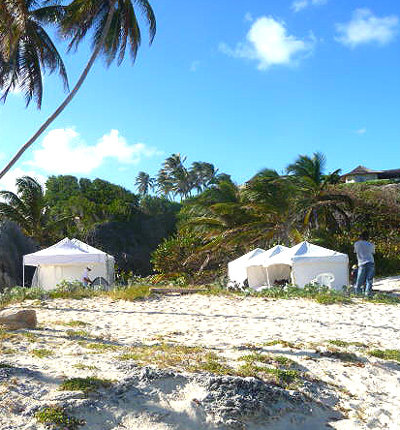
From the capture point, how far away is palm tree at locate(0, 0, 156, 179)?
11289 mm

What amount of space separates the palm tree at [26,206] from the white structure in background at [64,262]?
8.55m

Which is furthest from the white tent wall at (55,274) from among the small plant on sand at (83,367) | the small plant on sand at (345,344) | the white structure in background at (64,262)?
the small plant on sand at (83,367)

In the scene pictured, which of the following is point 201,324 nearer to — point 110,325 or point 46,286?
point 110,325

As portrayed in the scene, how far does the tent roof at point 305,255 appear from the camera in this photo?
13477mm

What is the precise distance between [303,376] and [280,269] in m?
11.0

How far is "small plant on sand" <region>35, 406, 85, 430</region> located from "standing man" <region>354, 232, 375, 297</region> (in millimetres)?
9366

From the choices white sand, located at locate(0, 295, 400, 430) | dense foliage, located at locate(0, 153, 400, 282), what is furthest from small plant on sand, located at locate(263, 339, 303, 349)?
dense foliage, located at locate(0, 153, 400, 282)

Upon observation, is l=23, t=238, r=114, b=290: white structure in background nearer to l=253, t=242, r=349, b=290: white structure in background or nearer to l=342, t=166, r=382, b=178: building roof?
l=253, t=242, r=349, b=290: white structure in background

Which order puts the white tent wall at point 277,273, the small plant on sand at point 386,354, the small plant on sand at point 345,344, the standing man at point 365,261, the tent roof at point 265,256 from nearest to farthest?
1. the small plant on sand at point 386,354
2. the small plant on sand at point 345,344
3. the standing man at point 365,261
4. the tent roof at point 265,256
5. the white tent wall at point 277,273

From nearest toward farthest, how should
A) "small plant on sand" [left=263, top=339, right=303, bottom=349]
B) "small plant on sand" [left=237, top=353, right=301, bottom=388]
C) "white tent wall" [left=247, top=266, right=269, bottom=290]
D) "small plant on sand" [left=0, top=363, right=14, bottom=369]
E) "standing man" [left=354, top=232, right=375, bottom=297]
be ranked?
"small plant on sand" [left=0, top=363, right=14, bottom=369] < "small plant on sand" [left=237, top=353, right=301, bottom=388] < "small plant on sand" [left=263, top=339, right=303, bottom=349] < "standing man" [left=354, top=232, right=375, bottom=297] < "white tent wall" [left=247, top=266, right=269, bottom=290]

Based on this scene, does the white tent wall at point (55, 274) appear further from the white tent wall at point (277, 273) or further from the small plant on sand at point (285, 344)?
the small plant on sand at point (285, 344)

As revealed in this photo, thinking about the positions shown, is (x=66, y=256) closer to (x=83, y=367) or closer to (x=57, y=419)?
(x=83, y=367)

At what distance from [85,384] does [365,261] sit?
30.0 feet

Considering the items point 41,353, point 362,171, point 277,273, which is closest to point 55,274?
point 277,273
